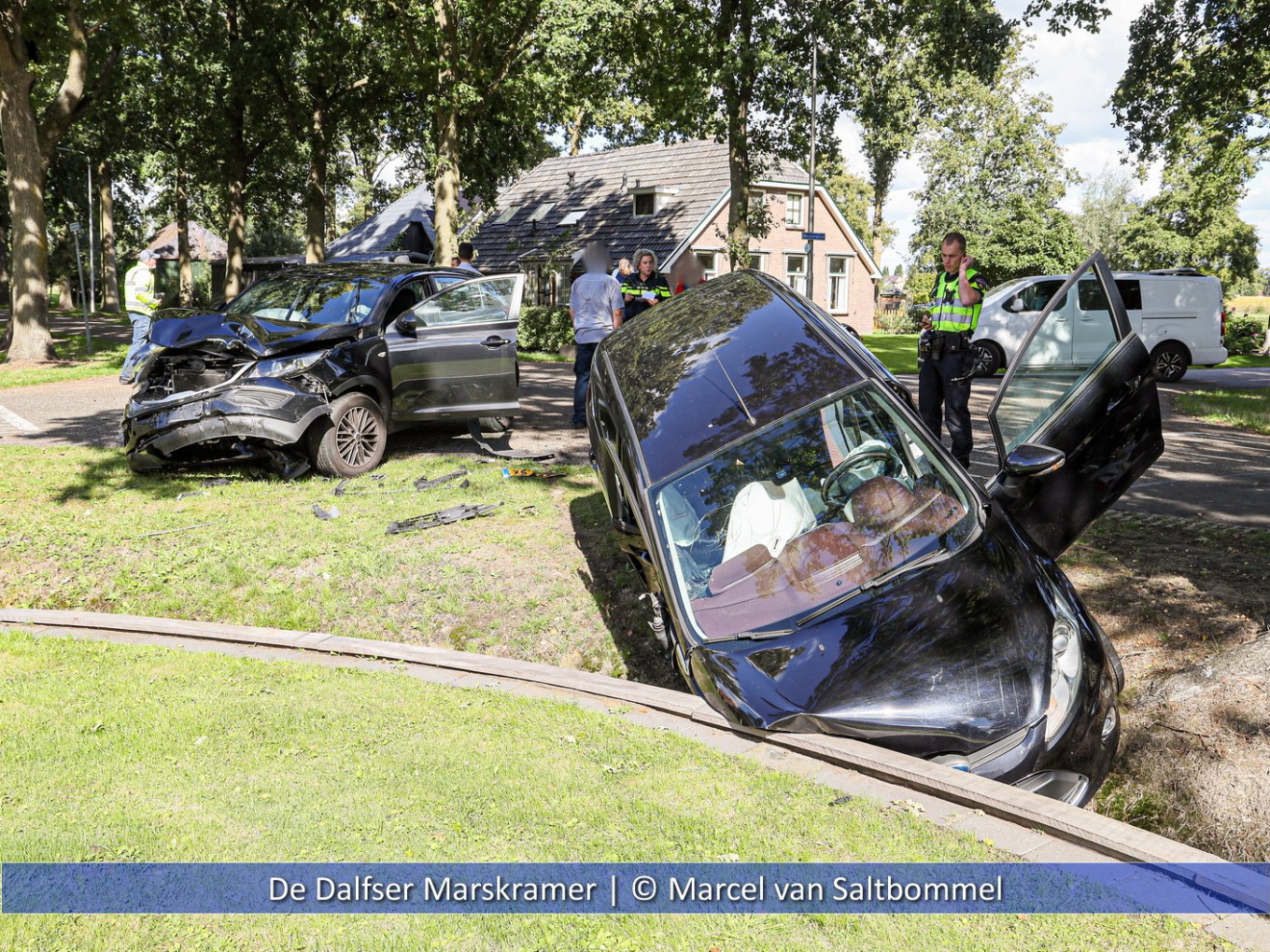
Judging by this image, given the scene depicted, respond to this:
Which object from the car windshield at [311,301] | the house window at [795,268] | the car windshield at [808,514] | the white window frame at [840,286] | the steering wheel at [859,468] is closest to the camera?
the car windshield at [808,514]

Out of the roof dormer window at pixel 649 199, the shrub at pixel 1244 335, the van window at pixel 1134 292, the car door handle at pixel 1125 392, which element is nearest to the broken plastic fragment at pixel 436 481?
the car door handle at pixel 1125 392

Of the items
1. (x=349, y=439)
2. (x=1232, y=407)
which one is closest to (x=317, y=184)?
(x=349, y=439)

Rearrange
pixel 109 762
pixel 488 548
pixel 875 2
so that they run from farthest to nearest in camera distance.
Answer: pixel 875 2 < pixel 488 548 < pixel 109 762

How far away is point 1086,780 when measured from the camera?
11.8 ft

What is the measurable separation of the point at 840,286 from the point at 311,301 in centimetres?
3721

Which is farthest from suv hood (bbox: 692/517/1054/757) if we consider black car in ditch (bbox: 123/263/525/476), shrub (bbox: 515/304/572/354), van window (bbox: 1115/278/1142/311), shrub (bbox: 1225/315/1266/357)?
shrub (bbox: 1225/315/1266/357)

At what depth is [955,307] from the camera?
8.20 m

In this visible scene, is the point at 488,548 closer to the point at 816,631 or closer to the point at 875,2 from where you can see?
the point at 816,631

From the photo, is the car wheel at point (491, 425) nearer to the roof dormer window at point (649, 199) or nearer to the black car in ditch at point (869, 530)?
the black car in ditch at point (869, 530)

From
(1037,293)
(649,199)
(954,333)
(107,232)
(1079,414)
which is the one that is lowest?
(1079,414)

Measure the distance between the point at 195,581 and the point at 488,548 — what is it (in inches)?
76.7

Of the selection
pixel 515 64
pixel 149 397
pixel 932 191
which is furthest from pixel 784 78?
pixel 932 191

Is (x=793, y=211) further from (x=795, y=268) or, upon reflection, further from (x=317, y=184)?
(x=317, y=184)

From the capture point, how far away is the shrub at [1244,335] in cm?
3459
